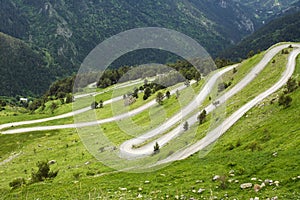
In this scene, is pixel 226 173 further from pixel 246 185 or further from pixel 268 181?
pixel 268 181

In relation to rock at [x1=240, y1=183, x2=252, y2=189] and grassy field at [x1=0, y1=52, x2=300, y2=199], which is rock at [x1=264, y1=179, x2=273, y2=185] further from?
rock at [x1=240, y1=183, x2=252, y2=189]

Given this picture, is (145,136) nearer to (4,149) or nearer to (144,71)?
(4,149)

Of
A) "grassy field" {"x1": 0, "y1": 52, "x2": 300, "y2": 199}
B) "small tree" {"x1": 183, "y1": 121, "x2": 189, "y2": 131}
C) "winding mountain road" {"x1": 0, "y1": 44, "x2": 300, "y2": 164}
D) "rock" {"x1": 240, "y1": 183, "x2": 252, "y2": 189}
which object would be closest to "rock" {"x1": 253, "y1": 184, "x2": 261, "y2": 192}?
"grassy field" {"x1": 0, "y1": 52, "x2": 300, "y2": 199}

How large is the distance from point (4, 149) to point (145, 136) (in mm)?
33698

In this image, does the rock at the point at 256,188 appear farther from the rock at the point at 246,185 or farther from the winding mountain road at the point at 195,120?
the winding mountain road at the point at 195,120

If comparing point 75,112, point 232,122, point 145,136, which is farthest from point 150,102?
point 232,122

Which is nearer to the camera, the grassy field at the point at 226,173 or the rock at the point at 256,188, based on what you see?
the rock at the point at 256,188

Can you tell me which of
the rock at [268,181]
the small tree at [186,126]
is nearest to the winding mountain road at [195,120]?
the small tree at [186,126]

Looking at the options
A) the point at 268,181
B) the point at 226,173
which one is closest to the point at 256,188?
the point at 268,181

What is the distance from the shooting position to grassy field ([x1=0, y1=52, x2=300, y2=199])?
25.1 metres

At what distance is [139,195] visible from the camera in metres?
27.5

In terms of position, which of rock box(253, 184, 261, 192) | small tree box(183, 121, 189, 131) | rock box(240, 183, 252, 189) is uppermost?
small tree box(183, 121, 189, 131)

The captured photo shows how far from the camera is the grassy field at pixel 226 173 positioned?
987 inches

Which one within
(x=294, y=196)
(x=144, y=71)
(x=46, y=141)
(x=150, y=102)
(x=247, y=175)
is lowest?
(x=294, y=196)
